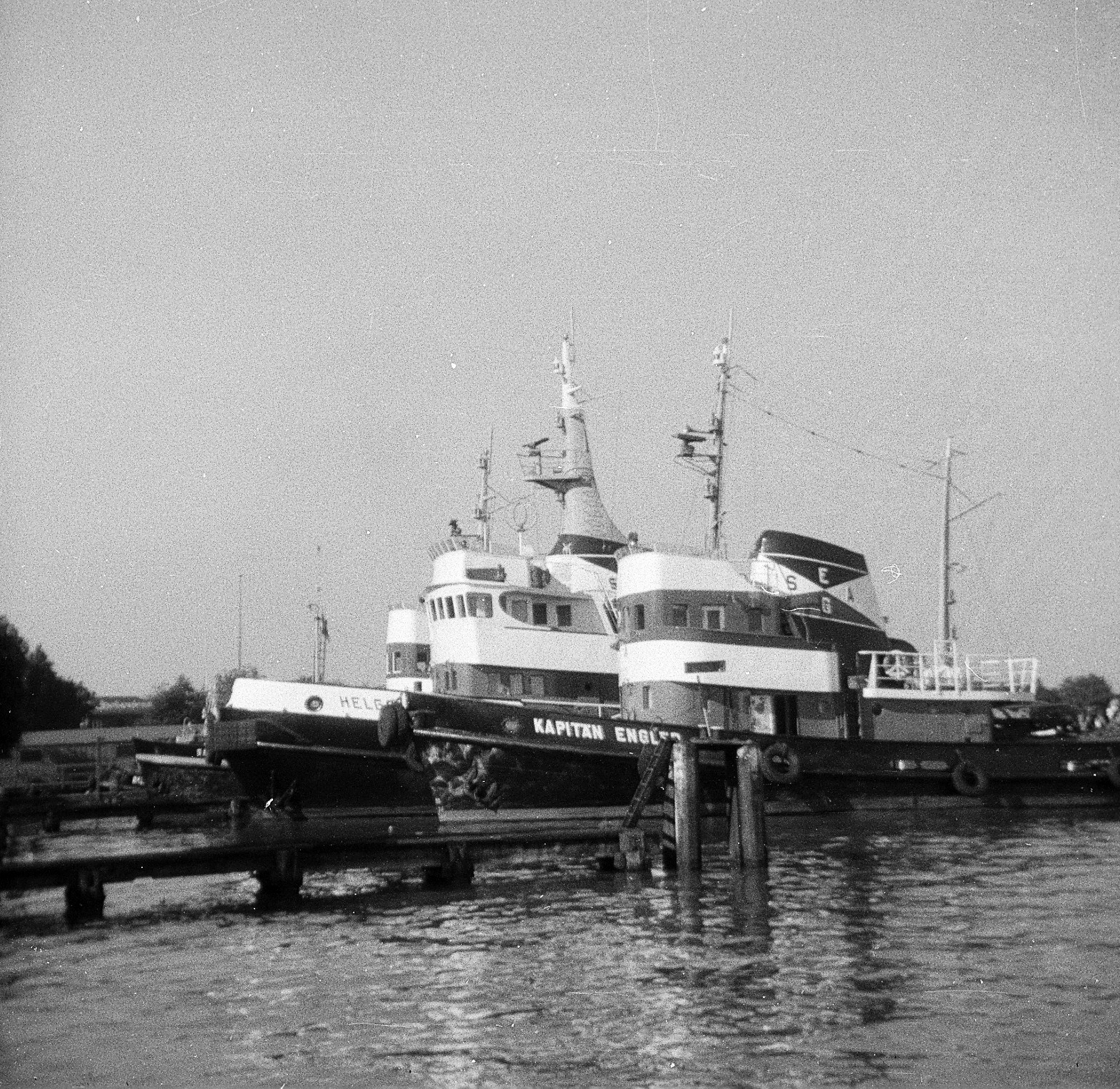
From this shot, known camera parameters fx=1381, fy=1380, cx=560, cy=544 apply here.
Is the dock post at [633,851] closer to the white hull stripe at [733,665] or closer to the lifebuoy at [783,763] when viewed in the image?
the white hull stripe at [733,665]

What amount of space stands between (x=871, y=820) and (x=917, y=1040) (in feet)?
62.0

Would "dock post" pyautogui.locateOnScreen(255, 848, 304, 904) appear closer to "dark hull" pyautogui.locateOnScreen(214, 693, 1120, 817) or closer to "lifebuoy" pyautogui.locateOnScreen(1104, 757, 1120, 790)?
"dark hull" pyautogui.locateOnScreen(214, 693, 1120, 817)

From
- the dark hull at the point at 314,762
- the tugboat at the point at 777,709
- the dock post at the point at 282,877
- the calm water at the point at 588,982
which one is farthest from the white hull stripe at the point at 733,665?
Result: the dock post at the point at 282,877

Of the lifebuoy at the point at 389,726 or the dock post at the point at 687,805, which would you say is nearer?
the dock post at the point at 687,805

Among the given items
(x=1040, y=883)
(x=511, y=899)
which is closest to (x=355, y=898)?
(x=511, y=899)

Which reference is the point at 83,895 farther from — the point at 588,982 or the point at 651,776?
the point at 651,776

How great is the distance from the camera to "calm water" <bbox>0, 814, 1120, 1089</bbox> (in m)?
10.1

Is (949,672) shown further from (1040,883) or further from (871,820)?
(1040,883)

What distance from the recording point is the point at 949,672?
32.2 m

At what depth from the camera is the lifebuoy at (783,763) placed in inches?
1106

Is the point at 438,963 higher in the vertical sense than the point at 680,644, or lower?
lower

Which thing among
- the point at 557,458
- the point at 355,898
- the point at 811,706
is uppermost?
the point at 557,458

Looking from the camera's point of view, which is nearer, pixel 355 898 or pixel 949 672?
pixel 355 898

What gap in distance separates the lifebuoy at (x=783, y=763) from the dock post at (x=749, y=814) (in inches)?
299
